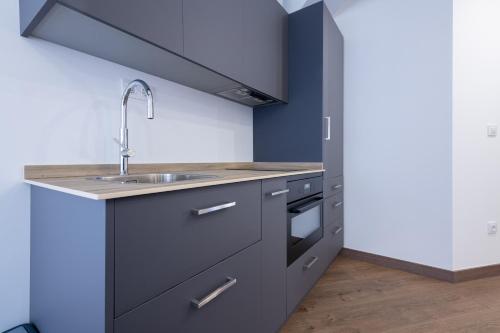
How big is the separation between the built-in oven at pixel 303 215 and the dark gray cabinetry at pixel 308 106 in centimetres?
25

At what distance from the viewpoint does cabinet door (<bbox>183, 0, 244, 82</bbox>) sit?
115cm

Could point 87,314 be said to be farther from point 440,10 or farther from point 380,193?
point 440,10

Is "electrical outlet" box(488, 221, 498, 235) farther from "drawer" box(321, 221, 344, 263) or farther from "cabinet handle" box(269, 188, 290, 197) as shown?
"cabinet handle" box(269, 188, 290, 197)

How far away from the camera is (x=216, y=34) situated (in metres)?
1.30

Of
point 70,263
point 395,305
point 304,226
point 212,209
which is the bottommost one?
point 395,305

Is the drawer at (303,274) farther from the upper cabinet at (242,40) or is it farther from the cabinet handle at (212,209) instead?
the upper cabinet at (242,40)

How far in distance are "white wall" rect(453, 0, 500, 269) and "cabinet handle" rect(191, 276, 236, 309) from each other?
76.8 inches

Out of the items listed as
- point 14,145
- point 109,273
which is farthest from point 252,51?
point 109,273

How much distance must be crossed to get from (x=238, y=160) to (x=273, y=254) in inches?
40.0

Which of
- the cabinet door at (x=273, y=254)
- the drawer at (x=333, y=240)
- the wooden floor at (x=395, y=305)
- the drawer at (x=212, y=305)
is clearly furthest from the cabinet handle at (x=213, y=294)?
the drawer at (x=333, y=240)

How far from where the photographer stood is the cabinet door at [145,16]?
81 cm

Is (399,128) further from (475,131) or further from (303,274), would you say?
(303,274)

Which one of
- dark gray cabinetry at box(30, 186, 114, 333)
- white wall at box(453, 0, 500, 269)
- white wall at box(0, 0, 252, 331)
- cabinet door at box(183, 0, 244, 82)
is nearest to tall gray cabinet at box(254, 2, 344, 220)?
cabinet door at box(183, 0, 244, 82)

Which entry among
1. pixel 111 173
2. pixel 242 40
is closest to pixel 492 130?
pixel 242 40
